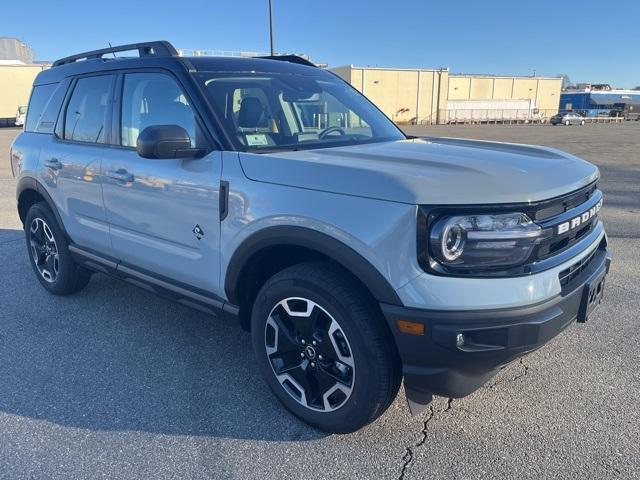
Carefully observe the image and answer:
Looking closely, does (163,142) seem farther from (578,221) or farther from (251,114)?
(578,221)

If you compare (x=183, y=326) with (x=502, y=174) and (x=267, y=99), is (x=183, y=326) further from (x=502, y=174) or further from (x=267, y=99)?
(x=502, y=174)

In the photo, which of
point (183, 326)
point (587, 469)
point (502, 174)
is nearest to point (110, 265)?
point (183, 326)

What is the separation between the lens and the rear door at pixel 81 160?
3773 millimetres

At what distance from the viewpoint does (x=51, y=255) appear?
4676 millimetres

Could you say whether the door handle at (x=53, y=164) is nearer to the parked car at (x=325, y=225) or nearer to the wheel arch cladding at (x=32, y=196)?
the parked car at (x=325, y=225)

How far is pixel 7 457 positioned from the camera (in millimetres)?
2539

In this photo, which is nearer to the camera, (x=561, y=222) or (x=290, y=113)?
(x=561, y=222)

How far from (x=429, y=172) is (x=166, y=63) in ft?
6.17

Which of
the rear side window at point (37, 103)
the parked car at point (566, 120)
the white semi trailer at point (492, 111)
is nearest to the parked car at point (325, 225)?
the rear side window at point (37, 103)

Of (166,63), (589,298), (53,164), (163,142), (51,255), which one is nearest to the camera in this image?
(589,298)

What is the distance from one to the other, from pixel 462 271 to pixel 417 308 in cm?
24

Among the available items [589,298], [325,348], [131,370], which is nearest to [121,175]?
[131,370]

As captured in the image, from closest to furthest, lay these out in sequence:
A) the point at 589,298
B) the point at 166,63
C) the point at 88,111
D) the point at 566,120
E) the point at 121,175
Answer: the point at 589,298
the point at 166,63
the point at 121,175
the point at 88,111
the point at 566,120

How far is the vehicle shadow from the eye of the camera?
9.29ft
